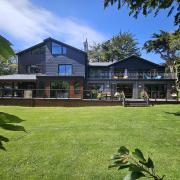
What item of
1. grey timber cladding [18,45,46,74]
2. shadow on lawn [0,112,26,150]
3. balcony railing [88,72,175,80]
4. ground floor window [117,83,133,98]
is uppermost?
grey timber cladding [18,45,46,74]

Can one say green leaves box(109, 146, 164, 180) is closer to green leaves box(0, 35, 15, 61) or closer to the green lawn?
green leaves box(0, 35, 15, 61)

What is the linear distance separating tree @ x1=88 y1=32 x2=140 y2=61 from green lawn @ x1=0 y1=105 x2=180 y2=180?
154 ft

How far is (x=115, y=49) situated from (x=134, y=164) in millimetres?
59506

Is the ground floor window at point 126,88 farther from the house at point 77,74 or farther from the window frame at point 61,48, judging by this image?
the window frame at point 61,48

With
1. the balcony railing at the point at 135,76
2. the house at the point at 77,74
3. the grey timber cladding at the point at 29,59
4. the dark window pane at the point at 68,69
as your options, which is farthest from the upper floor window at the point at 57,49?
the balcony railing at the point at 135,76

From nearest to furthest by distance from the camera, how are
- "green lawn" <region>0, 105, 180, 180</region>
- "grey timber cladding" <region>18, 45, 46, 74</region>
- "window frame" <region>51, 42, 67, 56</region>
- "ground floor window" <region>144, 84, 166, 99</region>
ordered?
"green lawn" <region>0, 105, 180, 180</region>
"ground floor window" <region>144, 84, 166, 99</region>
"window frame" <region>51, 42, 67, 56</region>
"grey timber cladding" <region>18, 45, 46, 74</region>

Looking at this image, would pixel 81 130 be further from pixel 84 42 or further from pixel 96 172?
pixel 84 42

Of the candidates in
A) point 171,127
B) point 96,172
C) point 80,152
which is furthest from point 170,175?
point 171,127

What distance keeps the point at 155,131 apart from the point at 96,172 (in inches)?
211

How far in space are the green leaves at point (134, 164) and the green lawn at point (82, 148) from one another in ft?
19.2

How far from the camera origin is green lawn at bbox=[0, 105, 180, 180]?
693 centimetres

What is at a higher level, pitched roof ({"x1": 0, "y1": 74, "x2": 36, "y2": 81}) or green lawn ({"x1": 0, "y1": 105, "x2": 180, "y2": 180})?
pitched roof ({"x1": 0, "y1": 74, "x2": 36, "y2": 81})

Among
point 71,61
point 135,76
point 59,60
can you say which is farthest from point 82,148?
point 135,76

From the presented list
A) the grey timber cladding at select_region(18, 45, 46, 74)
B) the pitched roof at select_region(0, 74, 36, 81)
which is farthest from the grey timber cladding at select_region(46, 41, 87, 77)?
the pitched roof at select_region(0, 74, 36, 81)
